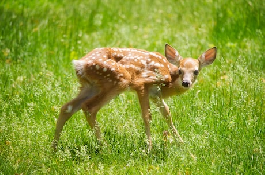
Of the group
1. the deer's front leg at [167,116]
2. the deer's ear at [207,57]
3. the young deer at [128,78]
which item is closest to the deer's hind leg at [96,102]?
the young deer at [128,78]

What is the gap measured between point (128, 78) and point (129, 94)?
1.28m

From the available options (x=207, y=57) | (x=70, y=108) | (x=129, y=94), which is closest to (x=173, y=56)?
(x=207, y=57)

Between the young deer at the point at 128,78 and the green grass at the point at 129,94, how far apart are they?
0.18m

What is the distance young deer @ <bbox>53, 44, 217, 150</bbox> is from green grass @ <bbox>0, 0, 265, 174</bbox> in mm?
175

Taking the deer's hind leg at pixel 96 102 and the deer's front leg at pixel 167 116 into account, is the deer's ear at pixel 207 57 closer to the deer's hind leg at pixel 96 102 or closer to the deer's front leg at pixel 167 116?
the deer's front leg at pixel 167 116

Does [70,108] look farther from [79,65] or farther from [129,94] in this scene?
[129,94]

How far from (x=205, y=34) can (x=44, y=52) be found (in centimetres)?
270

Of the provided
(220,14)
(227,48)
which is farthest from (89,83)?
(220,14)

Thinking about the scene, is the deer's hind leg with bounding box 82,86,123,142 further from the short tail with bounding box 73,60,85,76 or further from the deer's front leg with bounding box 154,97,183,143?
the deer's front leg with bounding box 154,97,183,143

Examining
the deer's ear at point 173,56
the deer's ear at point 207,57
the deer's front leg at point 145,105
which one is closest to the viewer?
the deer's front leg at point 145,105

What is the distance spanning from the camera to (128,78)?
17.6 feet

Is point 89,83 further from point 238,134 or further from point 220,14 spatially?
point 220,14

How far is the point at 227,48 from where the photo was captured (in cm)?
788

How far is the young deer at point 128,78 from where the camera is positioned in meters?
5.29
